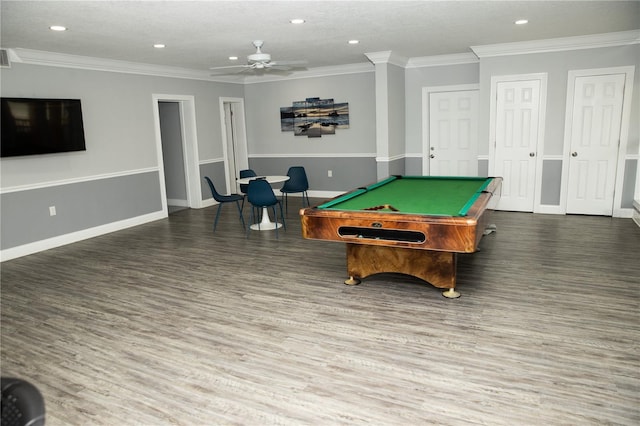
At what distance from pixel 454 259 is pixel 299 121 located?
5632 millimetres

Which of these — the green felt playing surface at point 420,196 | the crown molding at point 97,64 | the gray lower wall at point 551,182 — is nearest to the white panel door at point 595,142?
the gray lower wall at point 551,182

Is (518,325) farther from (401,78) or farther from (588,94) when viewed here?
(401,78)

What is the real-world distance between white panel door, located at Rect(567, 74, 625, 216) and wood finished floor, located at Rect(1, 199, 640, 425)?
1382mm

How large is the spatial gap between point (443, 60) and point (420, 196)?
4024 mm

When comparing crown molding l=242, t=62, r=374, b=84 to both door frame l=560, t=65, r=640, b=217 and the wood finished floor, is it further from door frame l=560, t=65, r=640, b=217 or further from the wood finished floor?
the wood finished floor

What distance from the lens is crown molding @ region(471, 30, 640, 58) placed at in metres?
5.90

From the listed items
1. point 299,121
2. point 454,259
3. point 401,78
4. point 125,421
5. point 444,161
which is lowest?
point 125,421

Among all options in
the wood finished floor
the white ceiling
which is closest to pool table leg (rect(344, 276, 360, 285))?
the wood finished floor

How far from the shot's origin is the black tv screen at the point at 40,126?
17.0ft

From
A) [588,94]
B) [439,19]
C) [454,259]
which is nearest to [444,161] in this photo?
[588,94]

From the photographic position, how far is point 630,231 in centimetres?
554

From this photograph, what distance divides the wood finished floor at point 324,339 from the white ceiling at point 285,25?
2.44 m

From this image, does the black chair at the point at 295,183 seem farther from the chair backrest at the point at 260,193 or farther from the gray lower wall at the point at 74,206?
the gray lower wall at the point at 74,206

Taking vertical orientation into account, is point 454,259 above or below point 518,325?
above
